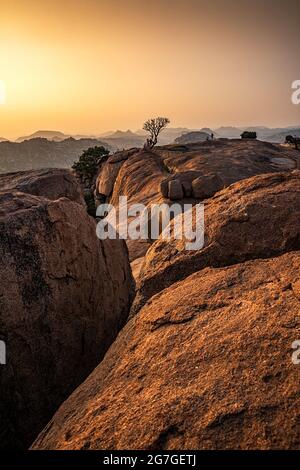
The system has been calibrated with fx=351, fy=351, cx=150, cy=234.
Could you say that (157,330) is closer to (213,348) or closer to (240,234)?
(213,348)

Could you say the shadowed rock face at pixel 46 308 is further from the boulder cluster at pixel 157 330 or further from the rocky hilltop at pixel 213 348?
the rocky hilltop at pixel 213 348

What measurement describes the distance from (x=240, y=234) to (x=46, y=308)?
4.92 meters

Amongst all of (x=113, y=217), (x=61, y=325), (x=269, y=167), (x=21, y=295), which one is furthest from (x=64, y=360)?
(x=269, y=167)

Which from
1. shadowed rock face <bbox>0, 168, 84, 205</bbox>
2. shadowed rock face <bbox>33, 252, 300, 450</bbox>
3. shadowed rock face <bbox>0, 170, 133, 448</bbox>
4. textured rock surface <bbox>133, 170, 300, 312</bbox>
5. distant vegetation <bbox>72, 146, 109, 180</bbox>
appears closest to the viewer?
shadowed rock face <bbox>33, 252, 300, 450</bbox>

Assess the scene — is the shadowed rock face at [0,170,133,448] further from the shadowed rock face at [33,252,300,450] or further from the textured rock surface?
the textured rock surface

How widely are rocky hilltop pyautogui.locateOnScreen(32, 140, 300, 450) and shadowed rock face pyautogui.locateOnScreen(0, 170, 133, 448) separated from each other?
0.97m

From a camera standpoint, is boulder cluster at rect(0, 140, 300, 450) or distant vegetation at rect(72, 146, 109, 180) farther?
distant vegetation at rect(72, 146, 109, 180)

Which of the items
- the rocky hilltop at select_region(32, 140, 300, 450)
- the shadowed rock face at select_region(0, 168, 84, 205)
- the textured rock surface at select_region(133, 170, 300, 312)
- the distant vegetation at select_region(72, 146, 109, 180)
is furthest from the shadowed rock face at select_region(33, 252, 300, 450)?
the distant vegetation at select_region(72, 146, 109, 180)

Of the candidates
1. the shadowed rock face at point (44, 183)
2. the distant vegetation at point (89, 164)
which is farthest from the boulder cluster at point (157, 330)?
the distant vegetation at point (89, 164)

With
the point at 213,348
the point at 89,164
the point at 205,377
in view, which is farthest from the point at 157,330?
the point at 89,164

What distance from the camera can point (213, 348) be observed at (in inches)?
233

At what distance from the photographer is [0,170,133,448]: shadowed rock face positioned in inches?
284

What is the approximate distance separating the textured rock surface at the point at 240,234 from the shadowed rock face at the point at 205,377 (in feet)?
2.17

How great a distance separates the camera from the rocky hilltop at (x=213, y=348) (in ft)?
15.6
